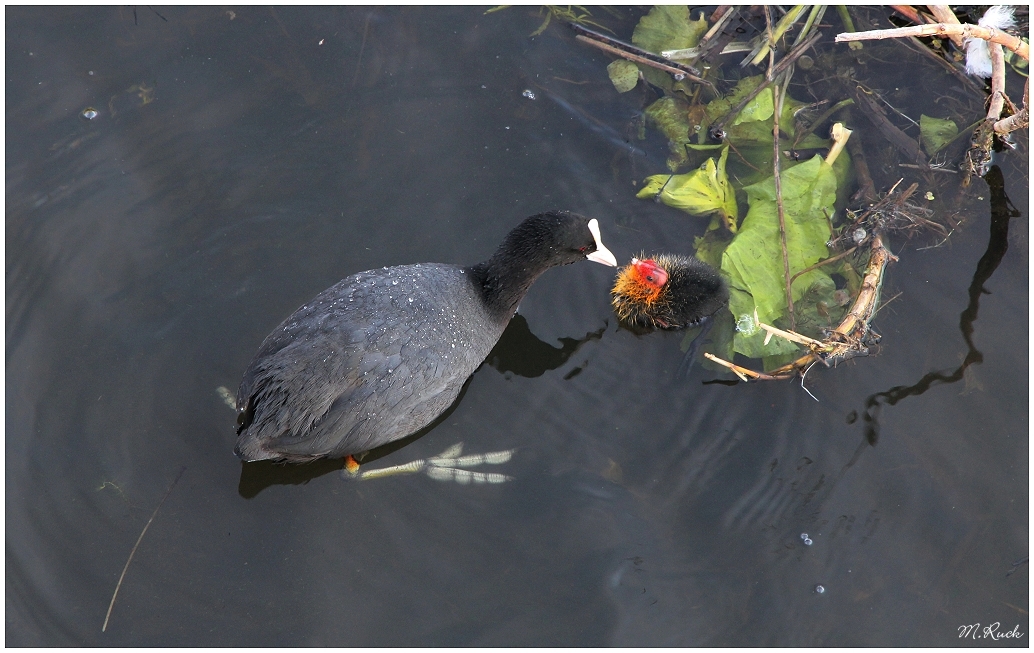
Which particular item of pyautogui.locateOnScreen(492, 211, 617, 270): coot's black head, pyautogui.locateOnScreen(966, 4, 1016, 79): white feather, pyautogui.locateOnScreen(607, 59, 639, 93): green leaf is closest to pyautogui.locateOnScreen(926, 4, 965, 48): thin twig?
pyautogui.locateOnScreen(966, 4, 1016, 79): white feather

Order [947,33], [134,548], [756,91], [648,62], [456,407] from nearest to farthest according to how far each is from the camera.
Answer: [134,548] < [947,33] < [456,407] < [756,91] < [648,62]

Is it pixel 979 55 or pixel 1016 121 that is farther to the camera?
pixel 979 55

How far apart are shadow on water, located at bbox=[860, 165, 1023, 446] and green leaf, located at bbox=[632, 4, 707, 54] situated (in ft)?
5.90

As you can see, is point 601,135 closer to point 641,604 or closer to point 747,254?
point 747,254

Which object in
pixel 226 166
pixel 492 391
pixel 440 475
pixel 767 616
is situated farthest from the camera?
pixel 226 166

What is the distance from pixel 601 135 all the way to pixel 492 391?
1.62 metres

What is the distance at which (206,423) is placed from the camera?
12.1 feet

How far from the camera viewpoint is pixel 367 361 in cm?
320

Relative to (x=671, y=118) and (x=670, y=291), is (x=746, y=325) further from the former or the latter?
(x=671, y=118)

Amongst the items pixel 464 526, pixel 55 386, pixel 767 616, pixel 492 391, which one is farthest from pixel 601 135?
pixel 55 386

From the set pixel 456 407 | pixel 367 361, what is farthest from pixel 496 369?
pixel 367 361

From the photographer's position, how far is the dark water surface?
3.37 m

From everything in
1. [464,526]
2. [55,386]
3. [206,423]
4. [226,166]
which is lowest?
[464,526]

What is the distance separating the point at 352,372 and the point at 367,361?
7 centimetres
